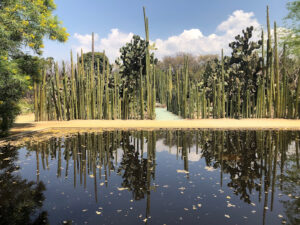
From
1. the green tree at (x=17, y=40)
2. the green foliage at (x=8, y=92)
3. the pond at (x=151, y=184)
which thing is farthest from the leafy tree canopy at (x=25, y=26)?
the pond at (x=151, y=184)

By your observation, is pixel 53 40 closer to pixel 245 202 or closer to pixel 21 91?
pixel 21 91

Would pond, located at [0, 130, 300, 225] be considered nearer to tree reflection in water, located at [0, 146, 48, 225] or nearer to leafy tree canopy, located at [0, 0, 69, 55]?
tree reflection in water, located at [0, 146, 48, 225]

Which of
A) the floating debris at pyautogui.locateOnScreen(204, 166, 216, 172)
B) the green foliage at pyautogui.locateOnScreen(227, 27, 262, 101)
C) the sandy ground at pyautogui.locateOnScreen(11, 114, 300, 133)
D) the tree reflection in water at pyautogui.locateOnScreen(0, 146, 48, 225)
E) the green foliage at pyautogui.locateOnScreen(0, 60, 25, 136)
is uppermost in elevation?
the green foliage at pyautogui.locateOnScreen(227, 27, 262, 101)

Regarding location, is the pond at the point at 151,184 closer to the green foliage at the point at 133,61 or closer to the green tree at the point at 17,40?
the green tree at the point at 17,40

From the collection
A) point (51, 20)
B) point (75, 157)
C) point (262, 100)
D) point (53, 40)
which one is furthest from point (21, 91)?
point (262, 100)

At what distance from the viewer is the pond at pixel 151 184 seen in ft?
8.68

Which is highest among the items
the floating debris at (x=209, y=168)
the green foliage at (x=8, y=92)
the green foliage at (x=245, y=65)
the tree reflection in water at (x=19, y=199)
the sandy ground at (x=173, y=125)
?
the green foliage at (x=245, y=65)

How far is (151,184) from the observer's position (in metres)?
3.62

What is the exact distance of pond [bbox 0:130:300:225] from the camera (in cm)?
264

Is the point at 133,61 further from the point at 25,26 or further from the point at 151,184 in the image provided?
the point at 151,184

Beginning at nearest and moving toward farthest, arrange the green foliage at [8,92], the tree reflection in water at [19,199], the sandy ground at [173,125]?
the tree reflection in water at [19,199]
the green foliage at [8,92]
the sandy ground at [173,125]

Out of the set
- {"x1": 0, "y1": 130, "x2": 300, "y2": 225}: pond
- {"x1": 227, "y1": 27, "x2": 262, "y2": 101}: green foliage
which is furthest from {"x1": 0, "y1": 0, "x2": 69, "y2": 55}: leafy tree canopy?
{"x1": 227, "y1": 27, "x2": 262, "y2": 101}: green foliage

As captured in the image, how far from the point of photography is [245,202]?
2.94 m

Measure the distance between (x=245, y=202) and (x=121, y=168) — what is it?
237 centimetres
